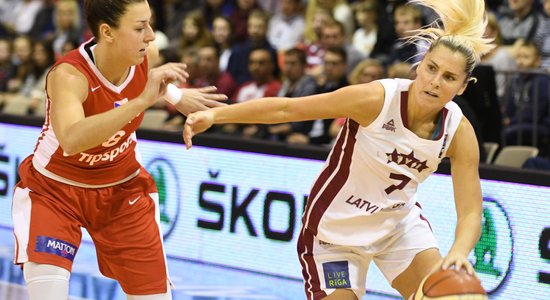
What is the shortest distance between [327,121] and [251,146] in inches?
54.3

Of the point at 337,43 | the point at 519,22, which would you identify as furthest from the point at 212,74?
the point at 519,22

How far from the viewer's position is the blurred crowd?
8.19 metres

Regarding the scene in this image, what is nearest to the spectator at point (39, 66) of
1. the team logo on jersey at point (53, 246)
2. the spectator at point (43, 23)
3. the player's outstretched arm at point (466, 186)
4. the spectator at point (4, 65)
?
the spectator at point (4, 65)

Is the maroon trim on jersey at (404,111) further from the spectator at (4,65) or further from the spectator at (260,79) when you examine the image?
the spectator at (4,65)

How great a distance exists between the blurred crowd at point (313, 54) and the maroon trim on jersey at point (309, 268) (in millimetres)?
2641

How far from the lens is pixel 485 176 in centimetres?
609

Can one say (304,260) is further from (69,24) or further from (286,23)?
(69,24)

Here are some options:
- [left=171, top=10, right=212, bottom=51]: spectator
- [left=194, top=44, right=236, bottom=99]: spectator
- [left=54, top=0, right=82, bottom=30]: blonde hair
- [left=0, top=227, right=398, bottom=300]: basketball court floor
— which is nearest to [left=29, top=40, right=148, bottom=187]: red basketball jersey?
[left=0, top=227, right=398, bottom=300]: basketball court floor

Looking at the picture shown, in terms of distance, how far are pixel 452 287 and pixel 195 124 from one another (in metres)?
1.18

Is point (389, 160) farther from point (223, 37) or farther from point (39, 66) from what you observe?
point (39, 66)

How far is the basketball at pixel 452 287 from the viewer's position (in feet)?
11.9

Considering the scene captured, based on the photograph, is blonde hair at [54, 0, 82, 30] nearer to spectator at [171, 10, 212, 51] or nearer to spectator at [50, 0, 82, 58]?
spectator at [50, 0, 82, 58]

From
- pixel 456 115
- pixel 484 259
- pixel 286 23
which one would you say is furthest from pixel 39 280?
pixel 286 23

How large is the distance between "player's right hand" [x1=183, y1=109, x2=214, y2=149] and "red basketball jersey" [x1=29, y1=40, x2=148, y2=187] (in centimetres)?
49
